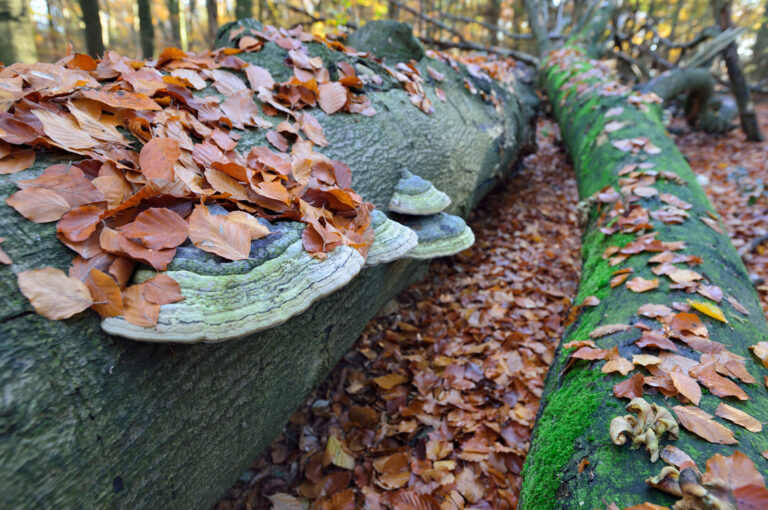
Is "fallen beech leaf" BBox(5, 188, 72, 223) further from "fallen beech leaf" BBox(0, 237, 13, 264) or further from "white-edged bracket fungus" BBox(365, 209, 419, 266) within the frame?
"white-edged bracket fungus" BBox(365, 209, 419, 266)

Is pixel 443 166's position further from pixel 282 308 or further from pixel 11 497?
pixel 11 497

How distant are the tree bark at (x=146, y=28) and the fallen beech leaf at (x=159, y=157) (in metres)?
7.96

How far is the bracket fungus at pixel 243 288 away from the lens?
3.29ft

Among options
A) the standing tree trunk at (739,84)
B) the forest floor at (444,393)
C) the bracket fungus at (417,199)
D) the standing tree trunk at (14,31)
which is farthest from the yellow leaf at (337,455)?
the standing tree trunk at (739,84)

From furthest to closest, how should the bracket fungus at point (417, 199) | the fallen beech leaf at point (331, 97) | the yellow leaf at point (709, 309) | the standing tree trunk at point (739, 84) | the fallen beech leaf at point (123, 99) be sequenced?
1. the standing tree trunk at point (739, 84)
2. the fallen beech leaf at point (331, 97)
3. the bracket fungus at point (417, 199)
4. the yellow leaf at point (709, 309)
5. the fallen beech leaf at point (123, 99)

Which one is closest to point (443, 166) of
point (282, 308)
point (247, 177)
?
point (247, 177)

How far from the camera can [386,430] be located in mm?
2562

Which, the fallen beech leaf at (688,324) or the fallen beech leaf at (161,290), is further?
the fallen beech leaf at (688,324)

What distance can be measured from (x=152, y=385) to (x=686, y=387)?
1.78 metres

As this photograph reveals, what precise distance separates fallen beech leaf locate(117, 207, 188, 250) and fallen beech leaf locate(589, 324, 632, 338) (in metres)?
1.81

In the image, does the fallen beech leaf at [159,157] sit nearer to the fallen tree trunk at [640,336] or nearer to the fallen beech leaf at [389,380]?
the fallen tree trunk at [640,336]

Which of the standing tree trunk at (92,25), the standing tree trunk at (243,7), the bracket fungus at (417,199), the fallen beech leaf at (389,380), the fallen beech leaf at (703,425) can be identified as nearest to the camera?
the fallen beech leaf at (703,425)

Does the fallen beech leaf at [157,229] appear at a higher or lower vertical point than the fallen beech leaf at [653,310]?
higher

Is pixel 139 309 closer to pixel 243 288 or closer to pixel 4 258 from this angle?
pixel 243 288
